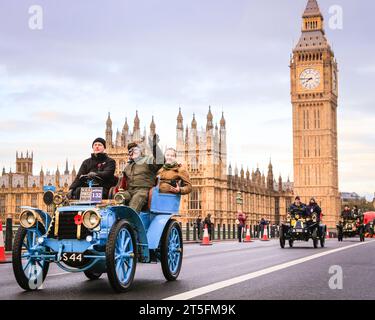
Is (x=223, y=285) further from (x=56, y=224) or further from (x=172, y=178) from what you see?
(x=56, y=224)

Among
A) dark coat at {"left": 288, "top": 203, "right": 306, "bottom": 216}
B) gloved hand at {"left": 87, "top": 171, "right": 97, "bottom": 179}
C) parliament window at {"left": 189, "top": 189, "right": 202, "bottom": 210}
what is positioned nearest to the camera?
gloved hand at {"left": 87, "top": 171, "right": 97, "bottom": 179}

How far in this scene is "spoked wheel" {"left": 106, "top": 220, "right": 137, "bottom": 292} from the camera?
7.20 metres

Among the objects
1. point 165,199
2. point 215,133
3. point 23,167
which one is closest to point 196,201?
point 215,133

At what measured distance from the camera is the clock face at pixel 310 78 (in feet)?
328

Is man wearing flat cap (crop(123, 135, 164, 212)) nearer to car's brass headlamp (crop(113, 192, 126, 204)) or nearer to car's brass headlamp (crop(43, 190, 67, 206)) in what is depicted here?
car's brass headlamp (crop(113, 192, 126, 204))

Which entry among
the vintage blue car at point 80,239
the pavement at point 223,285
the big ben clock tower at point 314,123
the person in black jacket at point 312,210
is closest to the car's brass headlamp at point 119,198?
the vintage blue car at point 80,239

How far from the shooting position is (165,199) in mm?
9094

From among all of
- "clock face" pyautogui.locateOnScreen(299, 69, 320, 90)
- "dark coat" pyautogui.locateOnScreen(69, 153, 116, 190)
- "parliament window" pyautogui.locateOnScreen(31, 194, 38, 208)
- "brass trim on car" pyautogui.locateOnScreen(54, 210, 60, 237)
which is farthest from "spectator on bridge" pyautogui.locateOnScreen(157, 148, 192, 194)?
"clock face" pyautogui.locateOnScreen(299, 69, 320, 90)

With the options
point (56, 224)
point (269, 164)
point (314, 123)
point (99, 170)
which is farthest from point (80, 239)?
point (314, 123)

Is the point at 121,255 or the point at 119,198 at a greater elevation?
the point at 119,198

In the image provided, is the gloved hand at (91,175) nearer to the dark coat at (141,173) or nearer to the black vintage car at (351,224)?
the dark coat at (141,173)

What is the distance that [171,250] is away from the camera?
356 inches

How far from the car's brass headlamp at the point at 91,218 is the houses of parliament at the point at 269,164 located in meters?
62.8

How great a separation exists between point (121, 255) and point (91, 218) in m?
0.53
